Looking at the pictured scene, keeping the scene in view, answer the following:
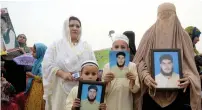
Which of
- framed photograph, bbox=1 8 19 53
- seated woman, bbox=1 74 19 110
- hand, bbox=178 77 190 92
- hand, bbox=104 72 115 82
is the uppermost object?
framed photograph, bbox=1 8 19 53

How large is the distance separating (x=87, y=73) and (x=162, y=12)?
3.06ft

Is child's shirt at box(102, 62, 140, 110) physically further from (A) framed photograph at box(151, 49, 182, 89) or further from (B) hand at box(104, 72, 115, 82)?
(A) framed photograph at box(151, 49, 182, 89)

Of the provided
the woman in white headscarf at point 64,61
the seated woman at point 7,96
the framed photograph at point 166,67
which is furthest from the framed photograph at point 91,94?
the seated woman at point 7,96

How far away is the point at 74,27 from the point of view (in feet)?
10.3

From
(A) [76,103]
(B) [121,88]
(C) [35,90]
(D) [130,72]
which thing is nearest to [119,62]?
(D) [130,72]

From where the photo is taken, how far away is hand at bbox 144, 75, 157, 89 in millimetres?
2490

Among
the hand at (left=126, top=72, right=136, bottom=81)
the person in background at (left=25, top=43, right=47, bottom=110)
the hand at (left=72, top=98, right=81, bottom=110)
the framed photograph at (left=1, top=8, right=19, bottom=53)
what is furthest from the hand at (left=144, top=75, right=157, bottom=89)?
the framed photograph at (left=1, top=8, right=19, bottom=53)

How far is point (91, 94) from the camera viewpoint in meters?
2.35

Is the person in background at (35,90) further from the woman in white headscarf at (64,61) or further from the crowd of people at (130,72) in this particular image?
the woman in white headscarf at (64,61)

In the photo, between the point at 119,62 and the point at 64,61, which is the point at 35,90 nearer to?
the point at 64,61

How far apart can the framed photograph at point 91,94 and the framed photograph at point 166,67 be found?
1.65 feet

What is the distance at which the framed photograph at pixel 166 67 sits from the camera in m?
2.51

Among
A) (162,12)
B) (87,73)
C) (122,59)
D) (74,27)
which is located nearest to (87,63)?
(87,73)

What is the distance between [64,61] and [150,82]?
3.17 ft
